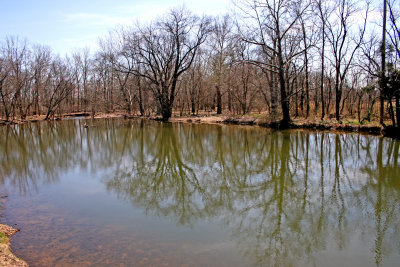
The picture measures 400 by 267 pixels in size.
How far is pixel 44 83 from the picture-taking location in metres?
45.2

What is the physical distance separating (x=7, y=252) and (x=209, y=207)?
4.02 metres

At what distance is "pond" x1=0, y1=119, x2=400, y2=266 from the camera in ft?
15.7

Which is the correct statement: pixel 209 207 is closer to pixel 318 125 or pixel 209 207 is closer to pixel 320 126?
pixel 320 126

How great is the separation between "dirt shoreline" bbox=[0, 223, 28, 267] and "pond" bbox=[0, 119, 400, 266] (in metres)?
0.17

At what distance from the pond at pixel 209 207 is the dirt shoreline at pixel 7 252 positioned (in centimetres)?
17

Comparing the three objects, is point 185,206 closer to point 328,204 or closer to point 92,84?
point 328,204

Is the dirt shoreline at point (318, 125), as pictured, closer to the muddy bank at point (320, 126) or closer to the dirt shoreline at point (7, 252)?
the muddy bank at point (320, 126)

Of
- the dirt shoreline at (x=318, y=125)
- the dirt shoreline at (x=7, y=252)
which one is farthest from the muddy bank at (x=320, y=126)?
the dirt shoreline at (x=7, y=252)

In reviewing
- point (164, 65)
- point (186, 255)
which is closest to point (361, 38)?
point (164, 65)

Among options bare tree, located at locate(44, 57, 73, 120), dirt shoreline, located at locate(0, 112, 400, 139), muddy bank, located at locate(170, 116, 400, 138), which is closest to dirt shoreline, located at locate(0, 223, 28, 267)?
dirt shoreline, located at locate(0, 112, 400, 139)

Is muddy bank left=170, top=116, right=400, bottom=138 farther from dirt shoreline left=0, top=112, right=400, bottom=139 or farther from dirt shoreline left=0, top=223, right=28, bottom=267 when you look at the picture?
dirt shoreline left=0, top=223, right=28, bottom=267

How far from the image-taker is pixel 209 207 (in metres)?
6.84

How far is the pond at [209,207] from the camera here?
4785 mm

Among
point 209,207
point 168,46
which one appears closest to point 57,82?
point 168,46
